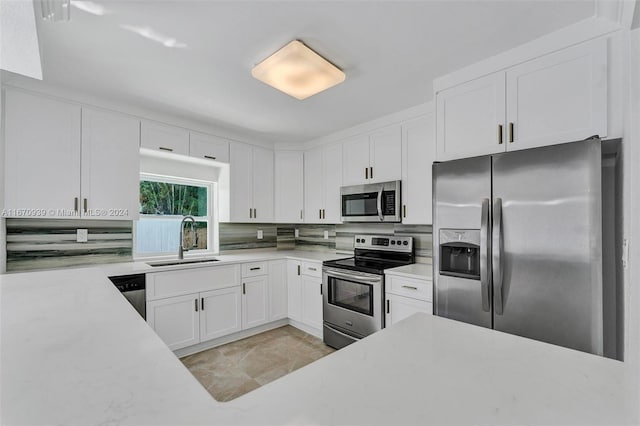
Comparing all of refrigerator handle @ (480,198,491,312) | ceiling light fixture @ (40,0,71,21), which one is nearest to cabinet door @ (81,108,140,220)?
ceiling light fixture @ (40,0,71,21)

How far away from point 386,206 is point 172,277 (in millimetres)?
2155

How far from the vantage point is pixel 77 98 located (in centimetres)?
240

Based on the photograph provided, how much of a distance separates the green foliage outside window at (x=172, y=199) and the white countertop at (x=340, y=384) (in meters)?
2.52

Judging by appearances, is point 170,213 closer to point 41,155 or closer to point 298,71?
point 41,155

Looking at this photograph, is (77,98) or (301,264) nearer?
(77,98)

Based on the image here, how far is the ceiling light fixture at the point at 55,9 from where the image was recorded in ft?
3.43

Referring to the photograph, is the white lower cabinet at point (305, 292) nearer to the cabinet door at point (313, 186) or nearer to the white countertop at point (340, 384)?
the cabinet door at point (313, 186)

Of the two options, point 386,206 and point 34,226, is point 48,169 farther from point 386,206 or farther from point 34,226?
point 386,206

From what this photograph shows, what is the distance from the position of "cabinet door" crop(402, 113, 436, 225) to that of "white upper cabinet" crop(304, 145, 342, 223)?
849mm

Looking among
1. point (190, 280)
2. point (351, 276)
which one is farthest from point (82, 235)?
point (351, 276)

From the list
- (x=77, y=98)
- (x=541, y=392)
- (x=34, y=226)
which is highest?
(x=77, y=98)

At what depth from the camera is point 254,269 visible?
3.25 metres

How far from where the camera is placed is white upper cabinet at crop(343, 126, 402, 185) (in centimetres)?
287

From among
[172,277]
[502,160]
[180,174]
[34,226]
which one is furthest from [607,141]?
[34,226]
